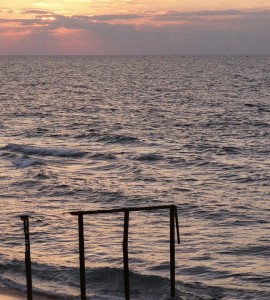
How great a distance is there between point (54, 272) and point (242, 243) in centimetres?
694

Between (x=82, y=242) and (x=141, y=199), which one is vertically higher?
(x=82, y=242)

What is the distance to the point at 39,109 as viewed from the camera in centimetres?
8200

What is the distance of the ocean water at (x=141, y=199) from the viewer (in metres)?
19.7

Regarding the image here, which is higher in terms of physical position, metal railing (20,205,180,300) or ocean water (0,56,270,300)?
metal railing (20,205,180,300)

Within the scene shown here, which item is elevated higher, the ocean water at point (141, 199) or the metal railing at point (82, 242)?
the metal railing at point (82, 242)

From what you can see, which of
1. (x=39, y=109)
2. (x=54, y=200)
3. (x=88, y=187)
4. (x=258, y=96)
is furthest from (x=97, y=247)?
(x=258, y=96)

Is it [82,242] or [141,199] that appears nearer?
[82,242]

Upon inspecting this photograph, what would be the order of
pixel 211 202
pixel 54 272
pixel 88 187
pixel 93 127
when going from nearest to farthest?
pixel 54 272 → pixel 211 202 → pixel 88 187 → pixel 93 127

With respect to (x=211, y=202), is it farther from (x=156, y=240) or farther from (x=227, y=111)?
(x=227, y=111)

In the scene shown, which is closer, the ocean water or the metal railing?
the metal railing

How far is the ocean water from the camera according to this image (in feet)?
64.7

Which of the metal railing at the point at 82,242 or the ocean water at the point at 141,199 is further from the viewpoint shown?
the ocean water at the point at 141,199

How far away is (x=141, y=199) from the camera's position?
3030 centimetres

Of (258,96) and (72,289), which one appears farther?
(258,96)
